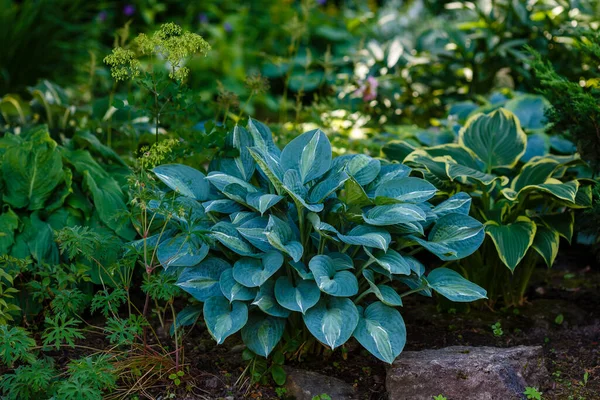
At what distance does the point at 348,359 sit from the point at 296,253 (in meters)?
0.65

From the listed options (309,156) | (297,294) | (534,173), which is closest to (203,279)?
(297,294)

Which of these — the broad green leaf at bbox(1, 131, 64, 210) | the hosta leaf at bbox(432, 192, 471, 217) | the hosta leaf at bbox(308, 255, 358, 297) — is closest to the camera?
the hosta leaf at bbox(308, 255, 358, 297)

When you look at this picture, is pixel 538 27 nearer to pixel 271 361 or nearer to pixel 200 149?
pixel 200 149

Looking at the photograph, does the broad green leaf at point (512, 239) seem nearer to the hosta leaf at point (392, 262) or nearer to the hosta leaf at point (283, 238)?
the hosta leaf at point (392, 262)

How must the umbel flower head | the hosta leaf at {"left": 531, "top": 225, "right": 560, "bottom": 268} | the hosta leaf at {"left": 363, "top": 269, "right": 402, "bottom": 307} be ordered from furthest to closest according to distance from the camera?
the hosta leaf at {"left": 531, "top": 225, "right": 560, "bottom": 268}, the umbel flower head, the hosta leaf at {"left": 363, "top": 269, "right": 402, "bottom": 307}

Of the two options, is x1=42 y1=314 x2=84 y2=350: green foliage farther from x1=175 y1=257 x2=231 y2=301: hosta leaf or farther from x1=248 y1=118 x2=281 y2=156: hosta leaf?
x1=248 y1=118 x2=281 y2=156: hosta leaf

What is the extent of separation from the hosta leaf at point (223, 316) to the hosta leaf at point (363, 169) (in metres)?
0.67

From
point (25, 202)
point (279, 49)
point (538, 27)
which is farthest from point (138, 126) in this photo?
point (279, 49)

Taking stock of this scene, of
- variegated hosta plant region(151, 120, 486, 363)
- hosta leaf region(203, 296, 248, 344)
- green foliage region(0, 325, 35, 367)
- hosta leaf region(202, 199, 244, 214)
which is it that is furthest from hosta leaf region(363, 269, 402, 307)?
green foliage region(0, 325, 35, 367)

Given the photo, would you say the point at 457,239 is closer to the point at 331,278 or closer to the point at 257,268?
the point at 331,278

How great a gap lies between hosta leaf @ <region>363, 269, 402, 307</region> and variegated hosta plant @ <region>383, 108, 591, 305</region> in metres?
0.62

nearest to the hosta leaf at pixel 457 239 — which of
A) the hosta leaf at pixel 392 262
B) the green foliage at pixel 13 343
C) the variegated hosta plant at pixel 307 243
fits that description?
the variegated hosta plant at pixel 307 243

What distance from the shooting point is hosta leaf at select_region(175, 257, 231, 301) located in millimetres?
2445

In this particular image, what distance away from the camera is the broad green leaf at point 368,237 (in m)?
2.32
